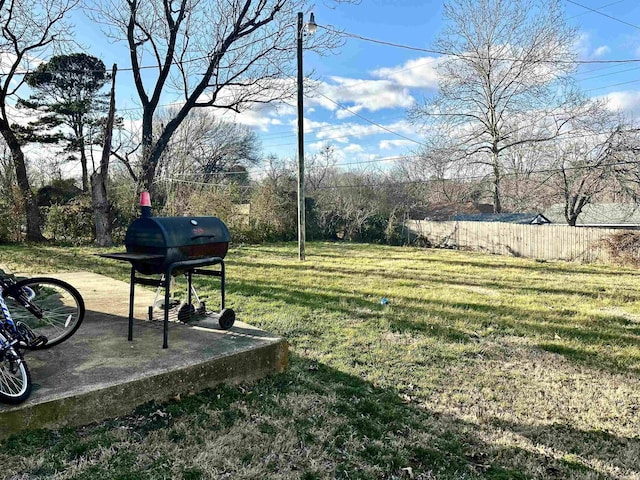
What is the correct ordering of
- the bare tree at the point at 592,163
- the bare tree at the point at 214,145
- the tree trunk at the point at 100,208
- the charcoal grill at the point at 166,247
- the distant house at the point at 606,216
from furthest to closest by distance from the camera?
1. the bare tree at the point at 214,145
2. the distant house at the point at 606,216
3. the bare tree at the point at 592,163
4. the tree trunk at the point at 100,208
5. the charcoal grill at the point at 166,247

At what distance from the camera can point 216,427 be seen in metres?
2.26

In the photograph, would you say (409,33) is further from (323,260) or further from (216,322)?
(216,322)

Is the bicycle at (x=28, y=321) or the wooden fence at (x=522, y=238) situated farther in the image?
the wooden fence at (x=522, y=238)

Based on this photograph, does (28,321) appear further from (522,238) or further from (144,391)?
(522,238)

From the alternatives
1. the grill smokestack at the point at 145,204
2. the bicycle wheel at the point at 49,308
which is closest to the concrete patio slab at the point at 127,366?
the bicycle wheel at the point at 49,308

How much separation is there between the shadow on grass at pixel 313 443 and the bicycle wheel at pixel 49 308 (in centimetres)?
100

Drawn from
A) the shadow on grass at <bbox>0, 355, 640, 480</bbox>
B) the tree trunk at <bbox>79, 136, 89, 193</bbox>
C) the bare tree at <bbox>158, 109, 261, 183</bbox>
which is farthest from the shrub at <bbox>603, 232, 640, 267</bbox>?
the tree trunk at <bbox>79, 136, 89, 193</bbox>

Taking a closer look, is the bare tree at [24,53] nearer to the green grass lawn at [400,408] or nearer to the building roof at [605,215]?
the green grass lawn at [400,408]

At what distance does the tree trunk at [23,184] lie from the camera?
1243 cm

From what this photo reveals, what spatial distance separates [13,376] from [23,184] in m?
13.2

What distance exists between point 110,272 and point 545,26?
20009mm

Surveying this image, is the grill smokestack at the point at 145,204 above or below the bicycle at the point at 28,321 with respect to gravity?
above

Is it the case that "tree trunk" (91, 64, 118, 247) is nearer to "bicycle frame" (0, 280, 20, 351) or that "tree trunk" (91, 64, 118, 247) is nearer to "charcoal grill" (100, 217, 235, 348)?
"charcoal grill" (100, 217, 235, 348)

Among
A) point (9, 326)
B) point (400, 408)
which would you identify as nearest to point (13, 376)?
point (9, 326)
